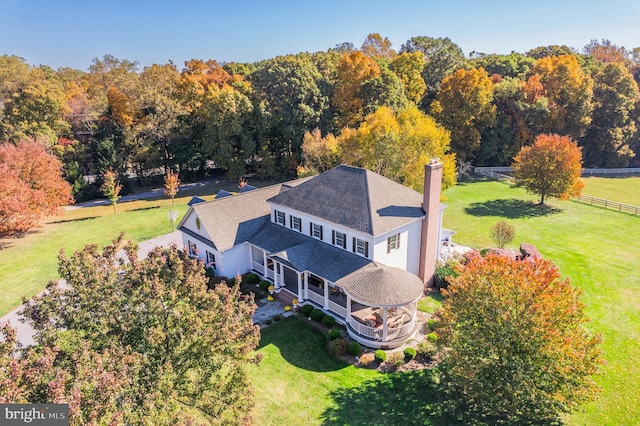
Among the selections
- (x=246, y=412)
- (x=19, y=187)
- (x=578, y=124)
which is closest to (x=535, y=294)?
(x=246, y=412)

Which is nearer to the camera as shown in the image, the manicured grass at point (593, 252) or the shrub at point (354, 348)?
the manicured grass at point (593, 252)

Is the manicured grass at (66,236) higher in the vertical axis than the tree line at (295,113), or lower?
lower

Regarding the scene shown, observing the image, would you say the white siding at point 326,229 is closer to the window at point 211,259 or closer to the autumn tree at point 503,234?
the window at point 211,259

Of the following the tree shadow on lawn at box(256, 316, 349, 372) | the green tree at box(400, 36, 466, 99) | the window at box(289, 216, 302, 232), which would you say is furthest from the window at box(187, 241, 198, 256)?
the green tree at box(400, 36, 466, 99)

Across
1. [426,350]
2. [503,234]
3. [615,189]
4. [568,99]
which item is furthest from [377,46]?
[426,350]

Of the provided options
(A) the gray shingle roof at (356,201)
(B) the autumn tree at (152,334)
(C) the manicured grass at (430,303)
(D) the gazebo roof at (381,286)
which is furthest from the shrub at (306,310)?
(B) the autumn tree at (152,334)

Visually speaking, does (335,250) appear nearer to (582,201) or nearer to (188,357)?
(188,357)

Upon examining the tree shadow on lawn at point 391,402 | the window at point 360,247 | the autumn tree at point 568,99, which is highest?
the autumn tree at point 568,99

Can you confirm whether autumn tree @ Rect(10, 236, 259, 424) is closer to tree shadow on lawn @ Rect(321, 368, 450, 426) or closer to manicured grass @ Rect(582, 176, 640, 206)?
tree shadow on lawn @ Rect(321, 368, 450, 426)
